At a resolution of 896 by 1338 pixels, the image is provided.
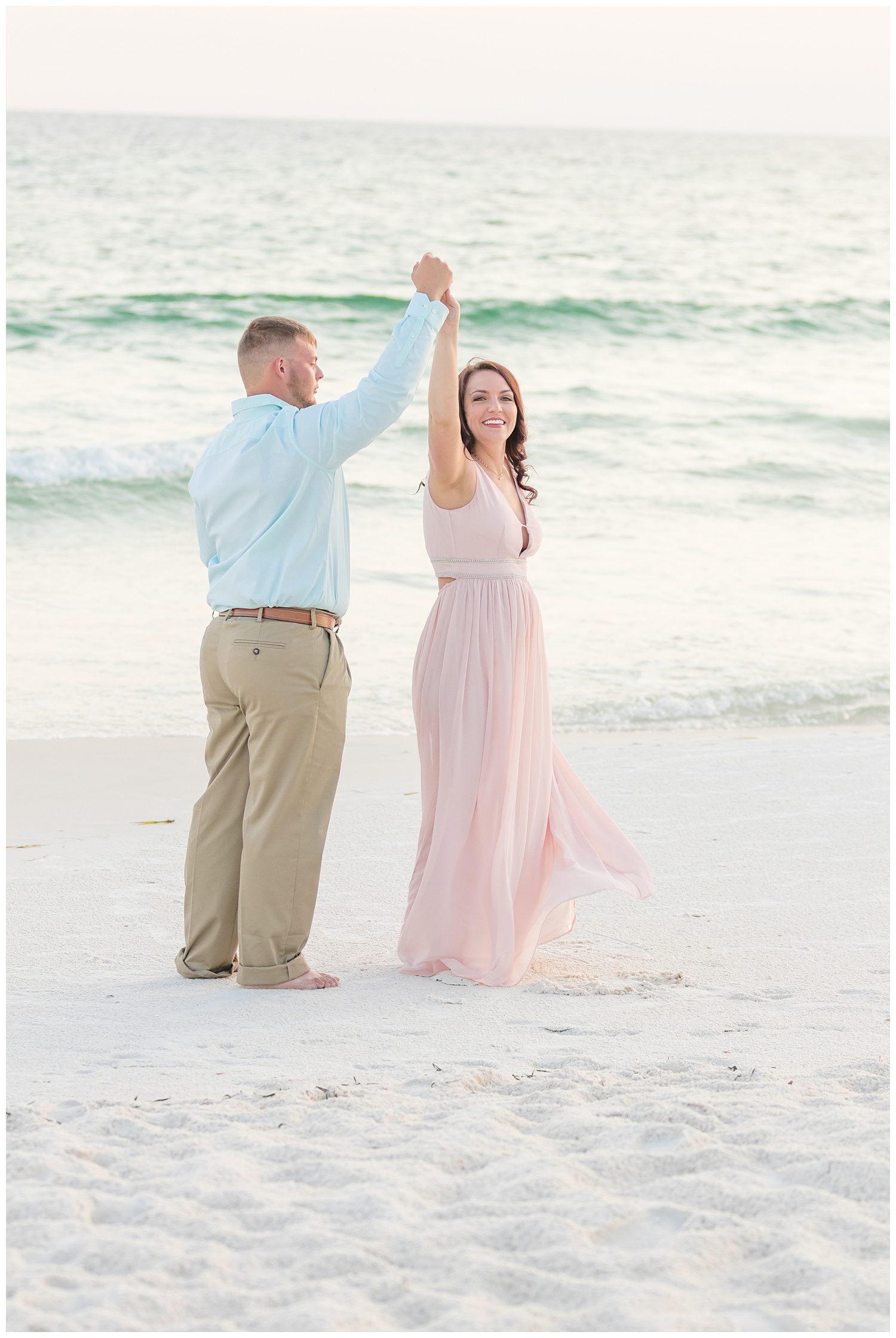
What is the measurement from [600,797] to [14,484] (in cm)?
968

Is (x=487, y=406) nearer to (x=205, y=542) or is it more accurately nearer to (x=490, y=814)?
(x=205, y=542)

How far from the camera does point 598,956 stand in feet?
13.5

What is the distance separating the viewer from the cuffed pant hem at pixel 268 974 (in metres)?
3.74

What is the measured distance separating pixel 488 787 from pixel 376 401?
1.20 m

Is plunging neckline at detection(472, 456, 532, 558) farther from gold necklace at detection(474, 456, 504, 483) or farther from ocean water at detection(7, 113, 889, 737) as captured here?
ocean water at detection(7, 113, 889, 737)

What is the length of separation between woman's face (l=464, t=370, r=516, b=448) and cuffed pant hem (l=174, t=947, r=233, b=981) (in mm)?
1830

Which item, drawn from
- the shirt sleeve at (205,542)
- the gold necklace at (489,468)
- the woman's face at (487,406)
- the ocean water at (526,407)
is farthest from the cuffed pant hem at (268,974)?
the ocean water at (526,407)

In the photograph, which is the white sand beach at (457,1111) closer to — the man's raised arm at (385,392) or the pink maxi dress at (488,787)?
the pink maxi dress at (488,787)

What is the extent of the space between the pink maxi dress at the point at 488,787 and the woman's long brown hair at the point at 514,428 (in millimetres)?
165

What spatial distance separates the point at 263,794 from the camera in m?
3.72

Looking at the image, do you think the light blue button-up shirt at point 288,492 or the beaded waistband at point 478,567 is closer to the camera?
the light blue button-up shirt at point 288,492

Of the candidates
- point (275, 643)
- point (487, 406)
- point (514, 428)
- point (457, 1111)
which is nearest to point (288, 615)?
point (275, 643)

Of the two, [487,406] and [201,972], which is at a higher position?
[487,406]

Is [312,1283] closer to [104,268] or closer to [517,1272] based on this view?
[517,1272]
